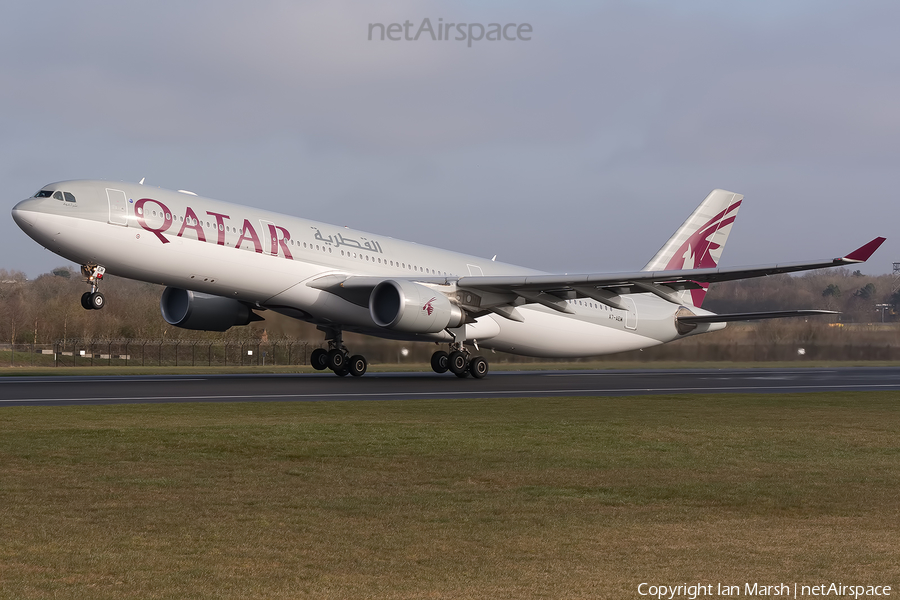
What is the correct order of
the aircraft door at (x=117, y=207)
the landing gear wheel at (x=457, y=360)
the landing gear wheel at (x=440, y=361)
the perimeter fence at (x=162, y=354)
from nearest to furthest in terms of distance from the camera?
the aircraft door at (x=117, y=207) → the landing gear wheel at (x=457, y=360) → the landing gear wheel at (x=440, y=361) → the perimeter fence at (x=162, y=354)

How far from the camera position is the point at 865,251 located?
2483 cm

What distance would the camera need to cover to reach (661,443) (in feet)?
46.8

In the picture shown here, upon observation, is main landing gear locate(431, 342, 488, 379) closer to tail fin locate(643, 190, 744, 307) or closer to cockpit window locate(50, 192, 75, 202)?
tail fin locate(643, 190, 744, 307)

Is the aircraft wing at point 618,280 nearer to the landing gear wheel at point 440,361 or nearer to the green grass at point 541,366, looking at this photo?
the landing gear wheel at point 440,361

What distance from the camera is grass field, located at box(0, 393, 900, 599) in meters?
6.34

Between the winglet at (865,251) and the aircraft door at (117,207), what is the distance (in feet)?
67.6

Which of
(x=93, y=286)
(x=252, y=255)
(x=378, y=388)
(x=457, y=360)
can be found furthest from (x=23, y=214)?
(x=457, y=360)

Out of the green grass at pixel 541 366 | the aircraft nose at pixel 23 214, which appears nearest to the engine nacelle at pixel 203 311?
the aircraft nose at pixel 23 214

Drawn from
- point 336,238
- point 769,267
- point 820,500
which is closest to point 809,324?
point 769,267

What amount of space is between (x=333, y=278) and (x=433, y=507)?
73.7 feet

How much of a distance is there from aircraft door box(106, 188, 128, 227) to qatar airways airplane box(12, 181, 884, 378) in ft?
0.10

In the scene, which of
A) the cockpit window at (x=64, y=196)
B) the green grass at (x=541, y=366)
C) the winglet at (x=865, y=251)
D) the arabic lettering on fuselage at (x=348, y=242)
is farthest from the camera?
the green grass at (x=541, y=366)

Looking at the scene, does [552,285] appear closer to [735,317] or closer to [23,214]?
[735,317]

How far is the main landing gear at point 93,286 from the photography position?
2569cm
